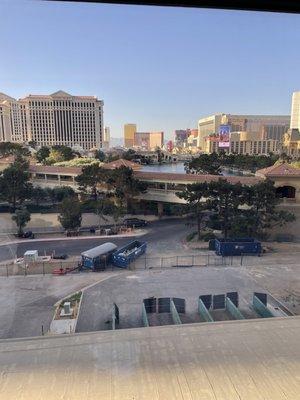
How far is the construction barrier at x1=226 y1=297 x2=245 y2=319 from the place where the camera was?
28.6 feet

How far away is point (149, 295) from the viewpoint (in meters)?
11.0

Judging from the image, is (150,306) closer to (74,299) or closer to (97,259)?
(74,299)

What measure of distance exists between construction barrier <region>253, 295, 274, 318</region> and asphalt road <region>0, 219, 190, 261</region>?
729 centimetres

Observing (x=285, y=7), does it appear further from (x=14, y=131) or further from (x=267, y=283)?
(x=14, y=131)

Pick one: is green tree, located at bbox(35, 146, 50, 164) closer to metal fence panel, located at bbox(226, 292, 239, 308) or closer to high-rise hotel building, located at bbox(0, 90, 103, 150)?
high-rise hotel building, located at bbox(0, 90, 103, 150)

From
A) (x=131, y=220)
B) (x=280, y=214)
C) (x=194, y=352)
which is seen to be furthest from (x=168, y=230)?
(x=194, y=352)

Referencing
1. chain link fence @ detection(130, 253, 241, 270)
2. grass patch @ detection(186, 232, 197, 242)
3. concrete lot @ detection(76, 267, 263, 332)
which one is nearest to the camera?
concrete lot @ detection(76, 267, 263, 332)

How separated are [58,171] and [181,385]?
23.4m

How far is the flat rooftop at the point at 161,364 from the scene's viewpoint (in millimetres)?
4852

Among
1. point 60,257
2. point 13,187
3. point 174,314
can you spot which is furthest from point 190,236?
point 13,187

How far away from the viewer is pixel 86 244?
17594 mm

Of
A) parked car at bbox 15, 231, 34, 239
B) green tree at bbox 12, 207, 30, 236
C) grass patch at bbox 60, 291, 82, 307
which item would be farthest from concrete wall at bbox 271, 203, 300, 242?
green tree at bbox 12, 207, 30, 236

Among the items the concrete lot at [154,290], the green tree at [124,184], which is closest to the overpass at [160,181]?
the green tree at [124,184]

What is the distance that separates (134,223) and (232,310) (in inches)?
493
